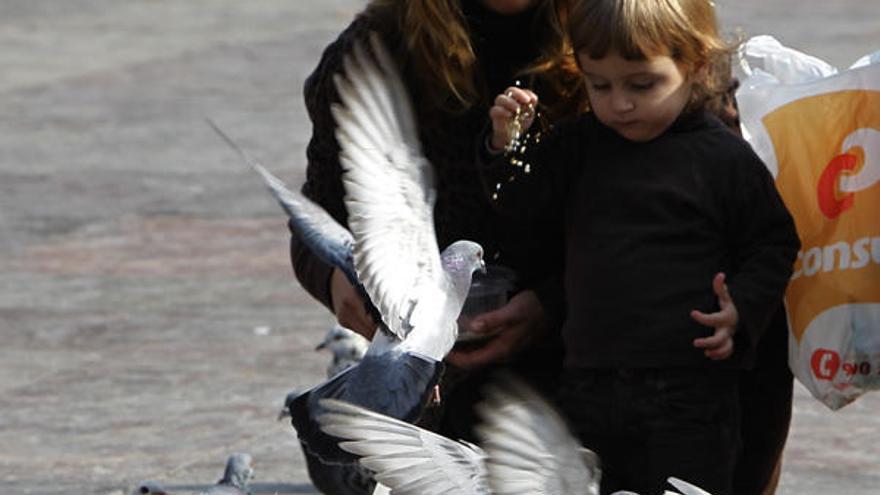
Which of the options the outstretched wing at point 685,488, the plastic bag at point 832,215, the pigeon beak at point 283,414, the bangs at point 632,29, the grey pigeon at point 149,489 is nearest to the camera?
the outstretched wing at point 685,488

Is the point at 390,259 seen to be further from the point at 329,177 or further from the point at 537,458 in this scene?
the point at 537,458

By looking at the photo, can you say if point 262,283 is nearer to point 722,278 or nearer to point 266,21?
point 722,278

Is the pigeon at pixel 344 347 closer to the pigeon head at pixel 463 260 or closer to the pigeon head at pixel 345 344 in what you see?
the pigeon head at pixel 345 344

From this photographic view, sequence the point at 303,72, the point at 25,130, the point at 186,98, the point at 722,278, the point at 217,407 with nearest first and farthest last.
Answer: the point at 722,278, the point at 217,407, the point at 25,130, the point at 186,98, the point at 303,72

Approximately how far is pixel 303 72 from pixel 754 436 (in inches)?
368

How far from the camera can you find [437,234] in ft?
12.8

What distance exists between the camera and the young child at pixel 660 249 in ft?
11.5

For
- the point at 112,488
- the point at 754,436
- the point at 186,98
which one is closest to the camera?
the point at 754,436

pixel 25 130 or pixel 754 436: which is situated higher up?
pixel 754 436

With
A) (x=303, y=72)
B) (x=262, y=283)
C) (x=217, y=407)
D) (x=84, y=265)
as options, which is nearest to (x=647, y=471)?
(x=217, y=407)

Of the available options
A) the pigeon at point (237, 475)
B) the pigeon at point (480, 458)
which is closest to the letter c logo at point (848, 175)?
the pigeon at point (480, 458)

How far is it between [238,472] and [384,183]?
1.62m

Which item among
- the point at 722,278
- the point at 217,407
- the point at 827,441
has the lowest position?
the point at 217,407

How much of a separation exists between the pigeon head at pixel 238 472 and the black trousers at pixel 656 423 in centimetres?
168
